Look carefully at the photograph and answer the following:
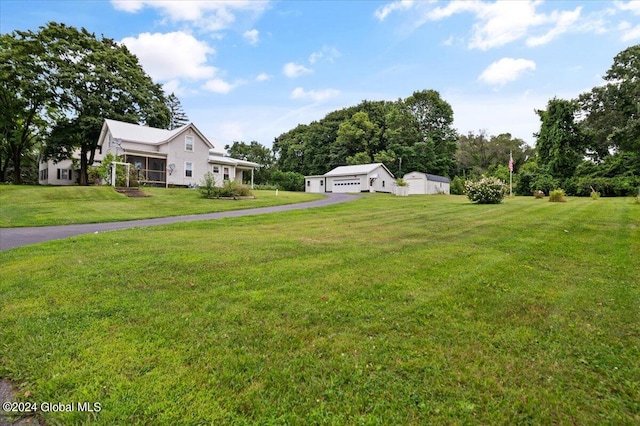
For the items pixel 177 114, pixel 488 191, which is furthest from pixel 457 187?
pixel 177 114

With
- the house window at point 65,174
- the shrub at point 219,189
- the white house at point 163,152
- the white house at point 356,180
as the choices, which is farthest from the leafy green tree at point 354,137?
the house window at point 65,174

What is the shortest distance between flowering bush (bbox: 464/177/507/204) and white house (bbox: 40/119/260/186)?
19.4m

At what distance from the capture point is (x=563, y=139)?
3528 centimetres

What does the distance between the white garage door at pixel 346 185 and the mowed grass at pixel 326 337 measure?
3720 centimetres

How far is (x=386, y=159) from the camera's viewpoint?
49.7m

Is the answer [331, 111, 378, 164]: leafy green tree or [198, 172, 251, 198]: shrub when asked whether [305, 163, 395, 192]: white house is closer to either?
[331, 111, 378, 164]: leafy green tree

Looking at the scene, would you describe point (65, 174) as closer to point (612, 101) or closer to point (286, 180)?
point (286, 180)

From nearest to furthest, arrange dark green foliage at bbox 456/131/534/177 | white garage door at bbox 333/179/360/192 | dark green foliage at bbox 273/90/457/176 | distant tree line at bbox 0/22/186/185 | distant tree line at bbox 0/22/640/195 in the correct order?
distant tree line at bbox 0/22/186/185 < distant tree line at bbox 0/22/640/195 < white garage door at bbox 333/179/360/192 < dark green foliage at bbox 273/90/457/176 < dark green foliage at bbox 456/131/534/177

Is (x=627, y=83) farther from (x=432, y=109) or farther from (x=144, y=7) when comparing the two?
(x=144, y=7)

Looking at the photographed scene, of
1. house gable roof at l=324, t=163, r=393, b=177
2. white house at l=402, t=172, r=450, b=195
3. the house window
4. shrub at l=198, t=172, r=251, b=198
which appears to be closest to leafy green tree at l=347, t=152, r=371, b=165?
house gable roof at l=324, t=163, r=393, b=177

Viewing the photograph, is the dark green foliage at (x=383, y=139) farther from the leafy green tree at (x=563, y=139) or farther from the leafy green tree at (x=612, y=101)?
the leafy green tree at (x=612, y=101)

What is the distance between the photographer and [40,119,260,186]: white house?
89.7 ft

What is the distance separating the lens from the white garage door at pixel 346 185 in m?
43.4

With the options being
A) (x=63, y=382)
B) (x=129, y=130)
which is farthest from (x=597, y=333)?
(x=129, y=130)
